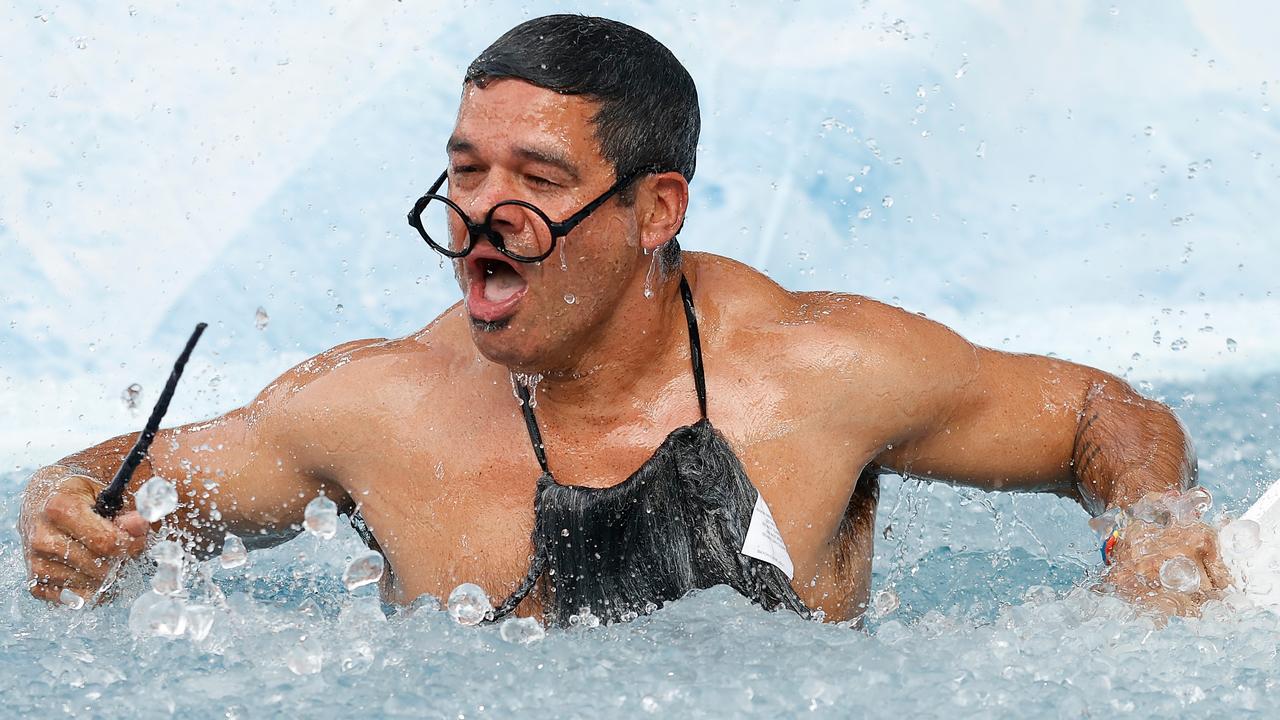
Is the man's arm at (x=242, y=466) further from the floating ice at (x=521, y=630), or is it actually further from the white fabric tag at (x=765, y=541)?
the white fabric tag at (x=765, y=541)

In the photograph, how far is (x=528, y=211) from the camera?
7.12ft

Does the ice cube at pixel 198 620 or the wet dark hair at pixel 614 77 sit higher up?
the wet dark hair at pixel 614 77

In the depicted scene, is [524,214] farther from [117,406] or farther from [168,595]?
[117,406]

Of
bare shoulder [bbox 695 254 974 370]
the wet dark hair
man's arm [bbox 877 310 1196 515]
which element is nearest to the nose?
the wet dark hair

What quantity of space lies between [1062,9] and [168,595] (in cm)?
420

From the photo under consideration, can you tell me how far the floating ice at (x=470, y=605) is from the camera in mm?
2266

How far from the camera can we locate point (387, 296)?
503 centimetres

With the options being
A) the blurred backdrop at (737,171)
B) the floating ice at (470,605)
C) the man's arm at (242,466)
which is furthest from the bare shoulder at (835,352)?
the blurred backdrop at (737,171)

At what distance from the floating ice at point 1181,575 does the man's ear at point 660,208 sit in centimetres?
85

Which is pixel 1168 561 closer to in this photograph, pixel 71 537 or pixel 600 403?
pixel 600 403

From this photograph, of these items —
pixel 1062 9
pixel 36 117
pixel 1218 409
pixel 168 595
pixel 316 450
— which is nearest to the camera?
pixel 168 595

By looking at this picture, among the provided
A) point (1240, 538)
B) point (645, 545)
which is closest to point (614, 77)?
point (645, 545)

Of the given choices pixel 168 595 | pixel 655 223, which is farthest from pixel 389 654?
pixel 655 223

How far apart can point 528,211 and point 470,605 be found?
58 cm
